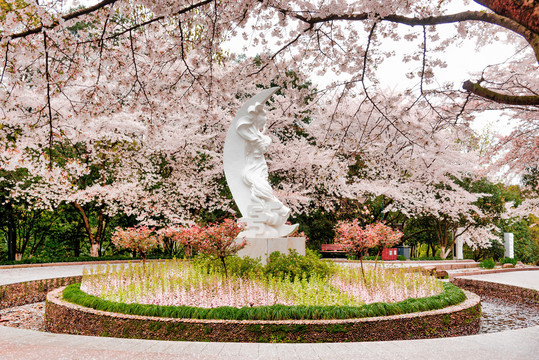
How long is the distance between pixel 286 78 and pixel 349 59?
1.24 metres

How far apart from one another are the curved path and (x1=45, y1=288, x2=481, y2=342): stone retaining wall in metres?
0.61

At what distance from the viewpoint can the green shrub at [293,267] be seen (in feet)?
23.5

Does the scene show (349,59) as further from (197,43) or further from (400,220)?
(400,220)

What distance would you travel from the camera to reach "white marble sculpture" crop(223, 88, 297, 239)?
863 centimetres

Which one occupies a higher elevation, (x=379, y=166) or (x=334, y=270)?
(x=379, y=166)

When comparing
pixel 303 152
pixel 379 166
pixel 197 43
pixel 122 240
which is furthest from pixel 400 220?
pixel 197 43

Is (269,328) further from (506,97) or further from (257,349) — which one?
(506,97)

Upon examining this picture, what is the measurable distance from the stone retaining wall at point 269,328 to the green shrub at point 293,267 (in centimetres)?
211

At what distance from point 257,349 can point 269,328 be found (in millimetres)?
809

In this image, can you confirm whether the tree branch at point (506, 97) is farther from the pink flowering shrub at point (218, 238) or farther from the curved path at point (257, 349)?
the pink flowering shrub at point (218, 238)

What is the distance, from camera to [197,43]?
207 inches

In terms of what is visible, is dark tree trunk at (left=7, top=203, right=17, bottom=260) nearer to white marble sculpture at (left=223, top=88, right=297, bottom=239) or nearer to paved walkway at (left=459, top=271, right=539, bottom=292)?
white marble sculpture at (left=223, top=88, right=297, bottom=239)

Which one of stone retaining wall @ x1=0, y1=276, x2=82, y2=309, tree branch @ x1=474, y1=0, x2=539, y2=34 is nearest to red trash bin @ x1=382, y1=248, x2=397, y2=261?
stone retaining wall @ x1=0, y1=276, x2=82, y2=309

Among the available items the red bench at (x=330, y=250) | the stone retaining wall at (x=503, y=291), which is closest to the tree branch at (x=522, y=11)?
the stone retaining wall at (x=503, y=291)
